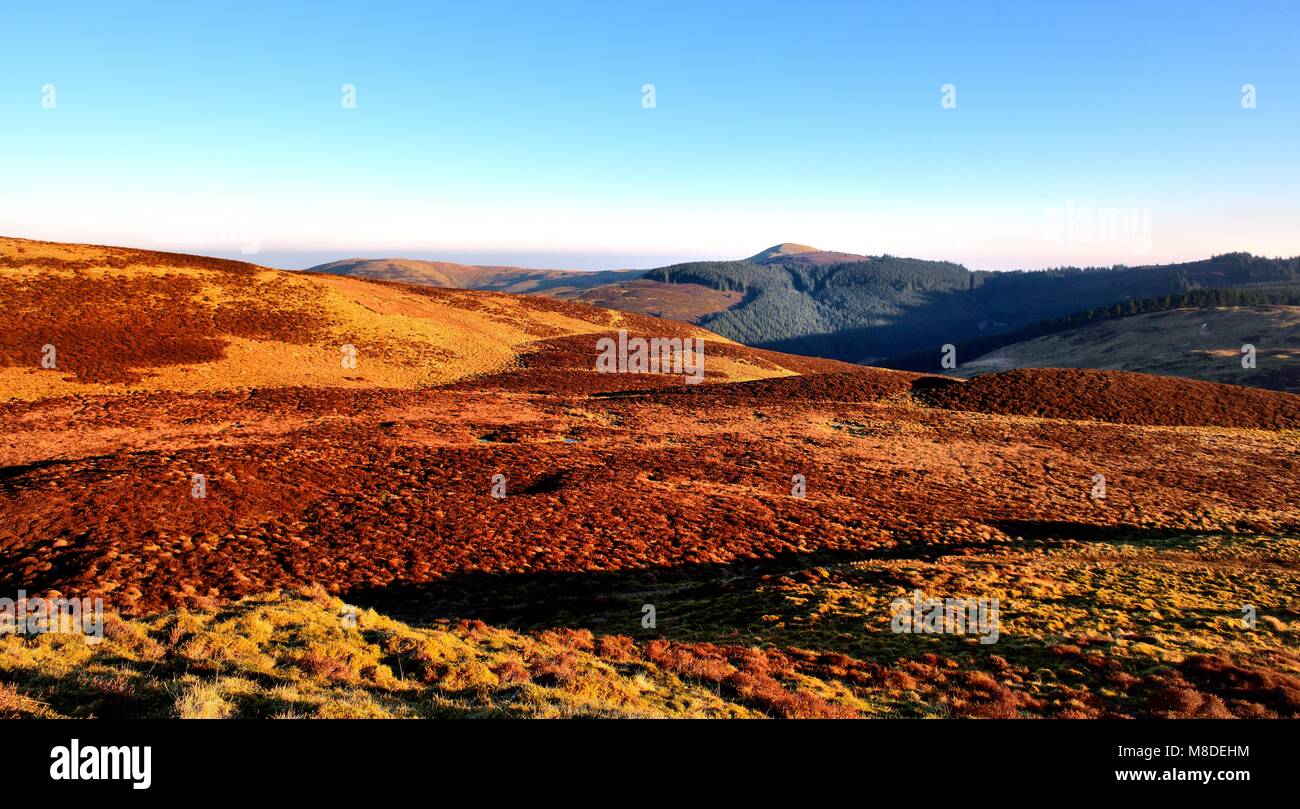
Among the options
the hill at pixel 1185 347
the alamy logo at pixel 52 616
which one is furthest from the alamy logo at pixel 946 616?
the hill at pixel 1185 347

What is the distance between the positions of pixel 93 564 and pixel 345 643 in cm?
908

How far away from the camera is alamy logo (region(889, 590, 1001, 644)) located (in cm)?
1356

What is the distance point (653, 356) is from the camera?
71.1 m

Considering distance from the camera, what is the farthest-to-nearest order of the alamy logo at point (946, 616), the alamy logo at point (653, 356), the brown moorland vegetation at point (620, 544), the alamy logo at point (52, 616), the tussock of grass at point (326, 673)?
the alamy logo at point (653, 356)
the alamy logo at point (946, 616)
the alamy logo at point (52, 616)
the brown moorland vegetation at point (620, 544)
the tussock of grass at point (326, 673)

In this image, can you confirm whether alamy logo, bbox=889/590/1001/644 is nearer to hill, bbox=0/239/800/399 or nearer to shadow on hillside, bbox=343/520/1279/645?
shadow on hillside, bbox=343/520/1279/645

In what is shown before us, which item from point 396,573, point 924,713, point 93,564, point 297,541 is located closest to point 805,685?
point 924,713

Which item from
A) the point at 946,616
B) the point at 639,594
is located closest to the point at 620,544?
the point at 639,594
